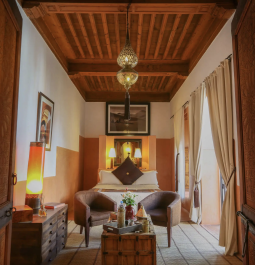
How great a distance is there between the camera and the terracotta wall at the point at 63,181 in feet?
12.6

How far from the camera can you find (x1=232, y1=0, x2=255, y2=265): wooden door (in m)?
1.93

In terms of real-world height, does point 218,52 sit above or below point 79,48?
below

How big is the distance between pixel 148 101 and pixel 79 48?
4.30 m

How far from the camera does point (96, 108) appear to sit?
9484 millimetres

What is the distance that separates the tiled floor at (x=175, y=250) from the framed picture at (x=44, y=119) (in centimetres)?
185

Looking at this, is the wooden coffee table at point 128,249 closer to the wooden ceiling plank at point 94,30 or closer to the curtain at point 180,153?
the wooden ceiling plank at point 94,30

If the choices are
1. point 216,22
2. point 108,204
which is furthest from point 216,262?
point 216,22

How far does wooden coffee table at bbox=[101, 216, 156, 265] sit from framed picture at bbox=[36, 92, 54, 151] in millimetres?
2276

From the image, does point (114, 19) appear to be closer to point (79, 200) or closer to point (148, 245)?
point (79, 200)

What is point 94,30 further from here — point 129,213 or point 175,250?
point 175,250

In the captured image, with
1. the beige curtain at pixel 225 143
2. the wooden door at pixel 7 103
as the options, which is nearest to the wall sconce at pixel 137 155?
the beige curtain at pixel 225 143

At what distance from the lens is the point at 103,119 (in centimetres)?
944

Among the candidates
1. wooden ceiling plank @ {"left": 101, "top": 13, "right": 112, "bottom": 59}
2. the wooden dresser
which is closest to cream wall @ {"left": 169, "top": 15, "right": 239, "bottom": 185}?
wooden ceiling plank @ {"left": 101, "top": 13, "right": 112, "bottom": 59}

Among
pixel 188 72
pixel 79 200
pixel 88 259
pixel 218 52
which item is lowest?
pixel 88 259
